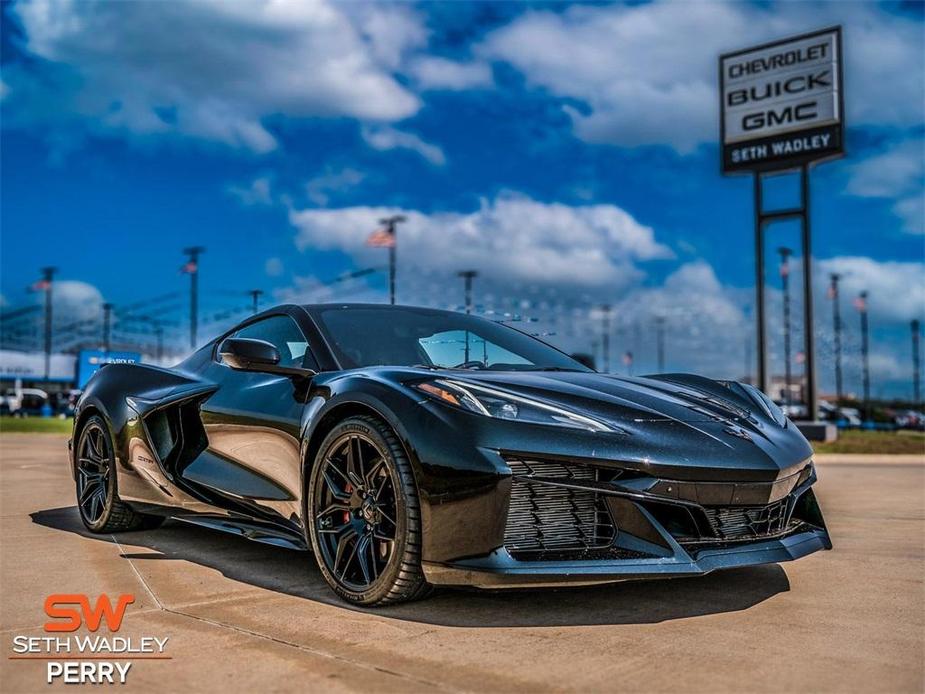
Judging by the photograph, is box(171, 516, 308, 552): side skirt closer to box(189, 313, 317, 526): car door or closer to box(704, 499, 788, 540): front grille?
box(189, 313, 317, 526): car door

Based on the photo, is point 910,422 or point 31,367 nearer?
point 910,422

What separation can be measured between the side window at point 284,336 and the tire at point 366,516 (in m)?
0.65

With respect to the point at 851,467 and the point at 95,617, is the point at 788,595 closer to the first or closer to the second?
the point at 95,617

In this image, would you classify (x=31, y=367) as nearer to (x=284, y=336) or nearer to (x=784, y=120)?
(x=784, y=120)

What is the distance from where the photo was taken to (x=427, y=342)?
4.45 m

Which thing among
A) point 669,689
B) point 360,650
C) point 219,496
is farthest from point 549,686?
point 219,496

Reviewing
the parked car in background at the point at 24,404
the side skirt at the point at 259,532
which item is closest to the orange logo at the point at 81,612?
the side skirt at the point at 259,532

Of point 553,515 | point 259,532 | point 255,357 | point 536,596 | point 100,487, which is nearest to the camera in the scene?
point 553,515

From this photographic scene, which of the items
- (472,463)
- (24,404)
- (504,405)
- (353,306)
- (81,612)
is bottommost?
(81,612)

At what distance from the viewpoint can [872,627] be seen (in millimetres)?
3217

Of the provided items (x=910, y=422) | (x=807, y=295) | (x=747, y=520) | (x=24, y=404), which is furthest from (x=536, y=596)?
(x=24, y=404)

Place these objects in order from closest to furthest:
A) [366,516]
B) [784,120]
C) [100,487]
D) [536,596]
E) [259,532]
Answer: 1. [366,516]
2. [536,596]
3. [259,532]
4. [100,487]
5. [784,120]

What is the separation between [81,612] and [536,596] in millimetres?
1719

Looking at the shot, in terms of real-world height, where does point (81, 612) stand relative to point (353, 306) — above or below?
below
